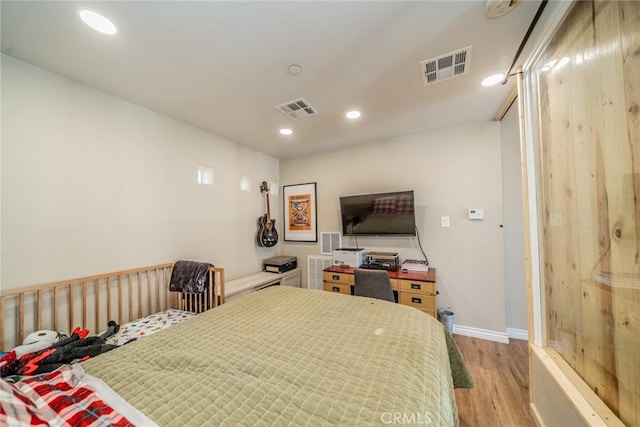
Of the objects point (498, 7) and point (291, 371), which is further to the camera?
point (498, 7)

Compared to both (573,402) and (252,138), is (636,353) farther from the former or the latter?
(252,138)

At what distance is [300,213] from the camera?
386 cm

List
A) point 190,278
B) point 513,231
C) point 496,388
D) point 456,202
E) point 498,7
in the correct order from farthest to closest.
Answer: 1. point 456,202
2. point 513,231
3. point 190,278
4. point 496,388
5. point 498,7

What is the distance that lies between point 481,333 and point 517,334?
0.37 m

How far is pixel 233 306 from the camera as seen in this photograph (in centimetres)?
175

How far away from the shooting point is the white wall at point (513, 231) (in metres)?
2.45

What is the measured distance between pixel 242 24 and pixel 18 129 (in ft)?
5.67

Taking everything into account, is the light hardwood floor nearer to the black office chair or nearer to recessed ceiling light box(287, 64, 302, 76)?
the black office chair

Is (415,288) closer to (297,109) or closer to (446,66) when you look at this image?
(446,66)

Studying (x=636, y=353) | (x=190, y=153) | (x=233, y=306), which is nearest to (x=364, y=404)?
(x=636, y=353)

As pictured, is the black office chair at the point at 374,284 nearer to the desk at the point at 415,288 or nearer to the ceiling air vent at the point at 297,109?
the desk at the point at 415,288

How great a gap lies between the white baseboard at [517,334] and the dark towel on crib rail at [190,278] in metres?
3.40

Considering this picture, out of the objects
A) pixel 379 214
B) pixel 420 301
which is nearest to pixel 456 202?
pixel 379 214

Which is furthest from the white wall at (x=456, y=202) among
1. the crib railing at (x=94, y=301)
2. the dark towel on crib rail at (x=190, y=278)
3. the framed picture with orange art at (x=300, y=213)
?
the crib railing at (x=94, y=301)
